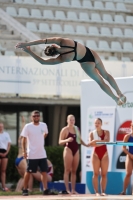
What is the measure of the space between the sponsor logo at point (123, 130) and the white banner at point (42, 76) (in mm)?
3173

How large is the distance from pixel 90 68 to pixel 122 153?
5299 mm

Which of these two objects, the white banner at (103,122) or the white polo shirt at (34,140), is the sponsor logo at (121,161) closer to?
the white banner at (103,122)

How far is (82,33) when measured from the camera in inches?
909

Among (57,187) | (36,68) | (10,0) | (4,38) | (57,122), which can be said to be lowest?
(57,187)

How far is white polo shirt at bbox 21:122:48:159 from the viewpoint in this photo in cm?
1400

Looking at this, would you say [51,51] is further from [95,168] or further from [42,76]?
[42,76]

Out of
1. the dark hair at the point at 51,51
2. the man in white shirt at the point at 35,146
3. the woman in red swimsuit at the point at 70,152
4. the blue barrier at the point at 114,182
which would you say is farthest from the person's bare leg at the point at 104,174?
the dark hair at the point at 51,51

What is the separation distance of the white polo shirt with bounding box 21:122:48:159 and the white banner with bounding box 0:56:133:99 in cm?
373

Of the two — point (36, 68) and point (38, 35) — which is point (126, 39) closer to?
point (38, 35)

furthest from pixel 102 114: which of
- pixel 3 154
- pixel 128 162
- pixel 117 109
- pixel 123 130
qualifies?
pixel 3 154

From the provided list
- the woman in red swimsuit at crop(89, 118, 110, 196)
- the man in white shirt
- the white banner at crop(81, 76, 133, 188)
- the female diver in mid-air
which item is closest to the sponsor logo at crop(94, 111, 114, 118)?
the white banner at crop(81, 76, 133, 188)

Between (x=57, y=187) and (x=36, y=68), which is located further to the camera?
(x=36, y=68)

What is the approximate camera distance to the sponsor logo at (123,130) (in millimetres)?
15117

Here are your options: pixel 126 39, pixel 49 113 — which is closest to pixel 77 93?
pixel 49 113
